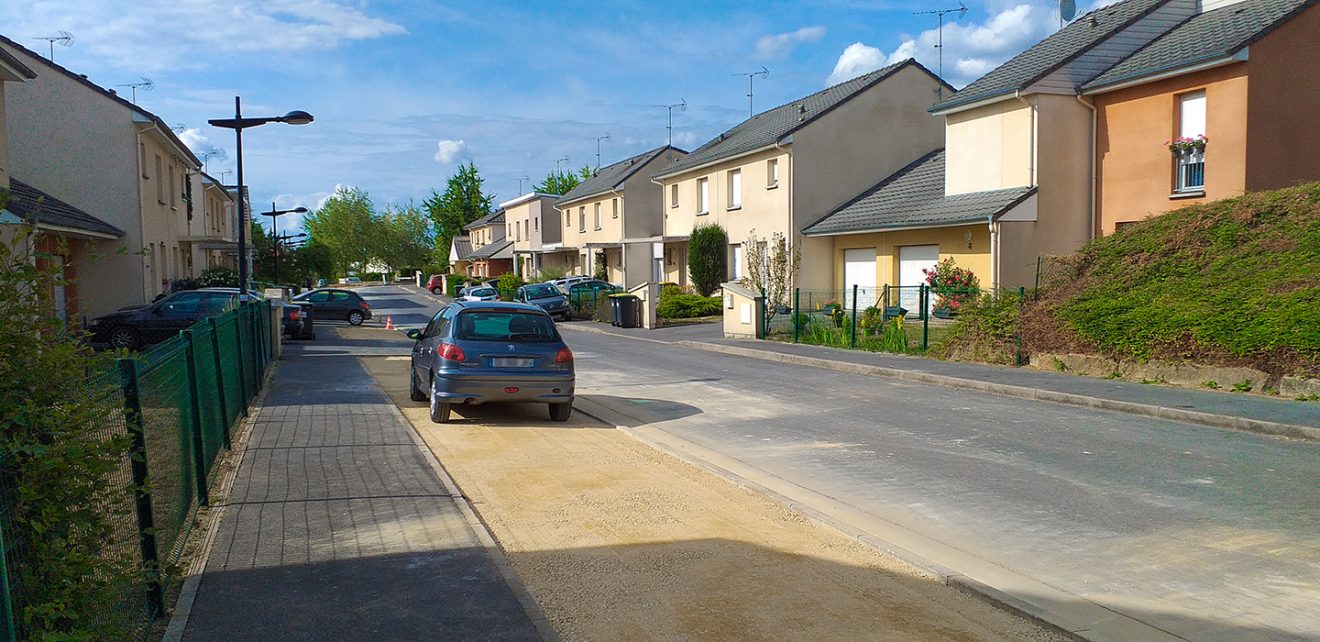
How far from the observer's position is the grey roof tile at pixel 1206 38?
2052 cm

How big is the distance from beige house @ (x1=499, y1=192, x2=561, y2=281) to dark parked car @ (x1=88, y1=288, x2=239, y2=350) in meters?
38.6

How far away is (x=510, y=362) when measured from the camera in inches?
479

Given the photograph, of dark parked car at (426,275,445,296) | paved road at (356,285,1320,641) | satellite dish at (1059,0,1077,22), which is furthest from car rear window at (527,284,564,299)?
dark parked car at (426,275,445,296)

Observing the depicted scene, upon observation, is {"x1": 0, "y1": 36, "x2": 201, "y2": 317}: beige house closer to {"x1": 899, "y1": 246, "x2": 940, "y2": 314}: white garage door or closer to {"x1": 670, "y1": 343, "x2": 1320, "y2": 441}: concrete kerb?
{"x1": 670, "y1": 343, "x2": 1320, "y2": 441}: concrete kerb

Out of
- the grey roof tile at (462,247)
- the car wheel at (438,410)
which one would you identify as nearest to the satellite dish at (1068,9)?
the car wheel at (438,410)

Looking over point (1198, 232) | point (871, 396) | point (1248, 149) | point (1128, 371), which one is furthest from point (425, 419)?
point (1248, 149)

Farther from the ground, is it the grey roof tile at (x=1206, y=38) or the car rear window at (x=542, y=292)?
the grey roof tile at (x=1206, y=38)

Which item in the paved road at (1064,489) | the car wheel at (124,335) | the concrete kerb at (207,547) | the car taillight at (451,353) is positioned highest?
the car taillight at (451,353)

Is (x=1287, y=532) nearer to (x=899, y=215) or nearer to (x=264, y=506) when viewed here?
(x=264, y=506)

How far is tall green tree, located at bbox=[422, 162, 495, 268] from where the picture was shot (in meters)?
114

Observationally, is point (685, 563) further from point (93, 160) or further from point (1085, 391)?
point (93, 160)

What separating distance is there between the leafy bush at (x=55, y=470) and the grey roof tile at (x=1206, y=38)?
71.2ft

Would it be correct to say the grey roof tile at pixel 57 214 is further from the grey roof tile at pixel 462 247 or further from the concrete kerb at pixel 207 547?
the grey roof tile at pixel 462 247

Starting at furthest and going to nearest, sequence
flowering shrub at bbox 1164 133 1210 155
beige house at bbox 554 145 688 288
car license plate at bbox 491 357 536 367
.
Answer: beige house at bbox 554 145 688 288, flowering shrub at bbox 1164 133 1210 155, car license plate at bbox 491 357 536 367
